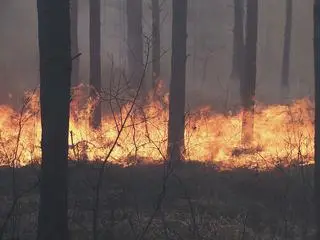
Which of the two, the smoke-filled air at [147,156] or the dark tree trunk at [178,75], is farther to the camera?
the dark tree trunk at [178,75]

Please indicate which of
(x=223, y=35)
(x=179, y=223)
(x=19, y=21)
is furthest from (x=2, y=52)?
(x=179, y=223)

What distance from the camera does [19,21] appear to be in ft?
123

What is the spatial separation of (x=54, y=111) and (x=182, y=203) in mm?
4702

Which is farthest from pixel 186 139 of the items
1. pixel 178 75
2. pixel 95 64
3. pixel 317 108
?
pixel 317 108

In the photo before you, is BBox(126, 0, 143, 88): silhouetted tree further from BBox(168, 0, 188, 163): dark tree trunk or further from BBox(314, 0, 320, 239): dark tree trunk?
BBox(314, 0, 320, 239): dark tree trunk

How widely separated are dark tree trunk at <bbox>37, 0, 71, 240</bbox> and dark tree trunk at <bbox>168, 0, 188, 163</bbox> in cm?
773

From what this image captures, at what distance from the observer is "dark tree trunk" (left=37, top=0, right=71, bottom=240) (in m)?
5.32

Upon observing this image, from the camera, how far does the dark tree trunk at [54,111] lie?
5316 millimetres

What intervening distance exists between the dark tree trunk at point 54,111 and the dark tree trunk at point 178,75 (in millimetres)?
7725

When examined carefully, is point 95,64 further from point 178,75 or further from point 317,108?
point 317,108

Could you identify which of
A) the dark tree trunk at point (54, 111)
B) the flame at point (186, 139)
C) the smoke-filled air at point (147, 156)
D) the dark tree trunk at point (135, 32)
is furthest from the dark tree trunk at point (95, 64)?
the dark tree trunk at point (54, 111)

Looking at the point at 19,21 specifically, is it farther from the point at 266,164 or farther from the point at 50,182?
the point at 50,182

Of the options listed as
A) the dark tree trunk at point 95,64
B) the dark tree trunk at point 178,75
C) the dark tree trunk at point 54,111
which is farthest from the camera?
the dark tree trunk at point 95,64

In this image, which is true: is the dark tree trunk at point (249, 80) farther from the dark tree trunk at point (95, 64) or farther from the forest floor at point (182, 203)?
the dark tree trunk at point (95, 64)
